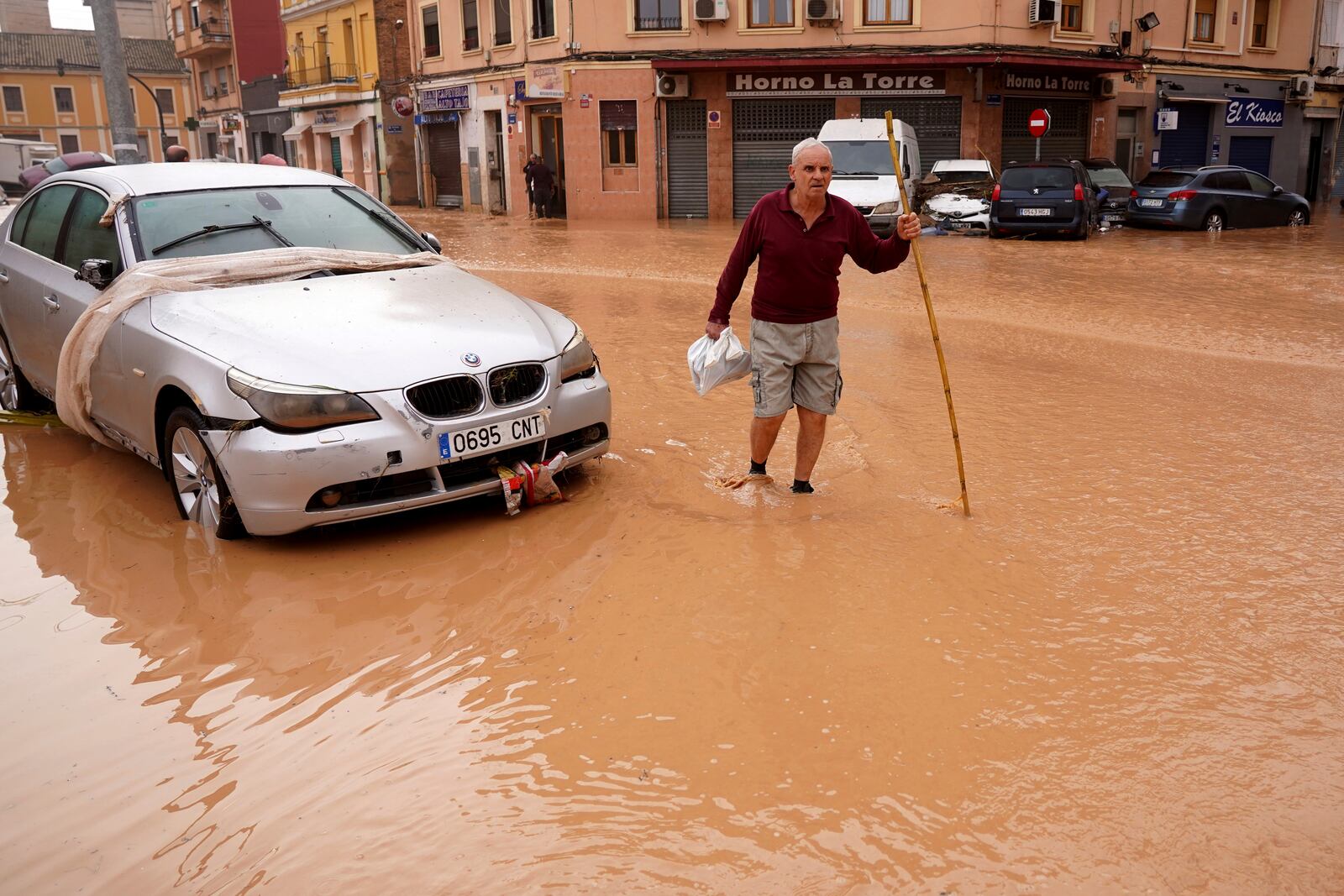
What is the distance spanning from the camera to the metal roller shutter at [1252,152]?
109 feet

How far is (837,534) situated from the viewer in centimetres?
482

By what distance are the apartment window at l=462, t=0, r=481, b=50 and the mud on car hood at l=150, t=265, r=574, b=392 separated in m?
29.4

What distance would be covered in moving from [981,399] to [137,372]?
515cm

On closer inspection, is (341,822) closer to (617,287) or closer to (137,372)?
(137,372)

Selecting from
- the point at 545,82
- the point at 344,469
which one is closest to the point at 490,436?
the point at 344,469

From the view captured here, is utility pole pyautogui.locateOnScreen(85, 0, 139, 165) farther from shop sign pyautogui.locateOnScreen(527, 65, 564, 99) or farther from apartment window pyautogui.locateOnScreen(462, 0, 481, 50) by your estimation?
apartment window pyautogui.locateOnScreen(462, 0, 481, 50)

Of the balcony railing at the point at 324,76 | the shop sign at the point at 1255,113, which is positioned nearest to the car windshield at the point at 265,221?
the shop sign at the point at 1255,113

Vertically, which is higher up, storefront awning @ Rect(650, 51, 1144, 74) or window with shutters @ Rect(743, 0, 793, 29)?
window with shutters @ Rect(743, 0, 793, 29)

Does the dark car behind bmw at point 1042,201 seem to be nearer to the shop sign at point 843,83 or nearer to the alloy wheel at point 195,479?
the shop sign at point 843,83

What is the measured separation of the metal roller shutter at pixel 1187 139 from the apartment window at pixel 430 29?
70.1 ft

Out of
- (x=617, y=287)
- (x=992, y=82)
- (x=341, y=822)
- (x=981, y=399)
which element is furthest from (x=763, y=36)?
(x=341, y=822)

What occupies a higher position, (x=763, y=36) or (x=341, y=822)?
(x=763, y=36)

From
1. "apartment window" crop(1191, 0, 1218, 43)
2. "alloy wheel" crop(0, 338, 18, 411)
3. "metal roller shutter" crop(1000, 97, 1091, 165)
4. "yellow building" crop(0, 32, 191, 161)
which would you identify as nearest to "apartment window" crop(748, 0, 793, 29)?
"metal roller shutter" crop(1000, 97, 1091, 165)

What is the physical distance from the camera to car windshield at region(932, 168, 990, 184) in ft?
75.4
